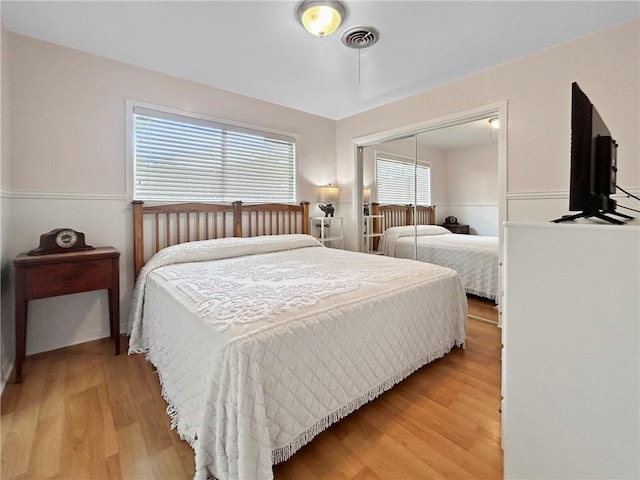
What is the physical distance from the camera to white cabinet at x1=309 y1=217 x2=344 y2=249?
3.75 metres

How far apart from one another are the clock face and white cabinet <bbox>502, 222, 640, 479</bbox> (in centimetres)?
264

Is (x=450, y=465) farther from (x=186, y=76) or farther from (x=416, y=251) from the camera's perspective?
(x=186, y=76)

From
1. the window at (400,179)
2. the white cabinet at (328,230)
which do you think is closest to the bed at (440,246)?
the window at (400,179)

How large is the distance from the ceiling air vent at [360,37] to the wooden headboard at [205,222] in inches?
69.3

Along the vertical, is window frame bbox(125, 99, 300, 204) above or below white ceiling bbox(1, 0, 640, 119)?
below

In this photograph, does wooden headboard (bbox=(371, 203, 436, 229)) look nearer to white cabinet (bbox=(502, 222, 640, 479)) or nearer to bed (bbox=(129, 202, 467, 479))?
bed (bbox=(129, 202, 467, 479))

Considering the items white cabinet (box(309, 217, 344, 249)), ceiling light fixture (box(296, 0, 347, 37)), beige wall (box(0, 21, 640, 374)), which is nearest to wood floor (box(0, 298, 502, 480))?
beige wall (box(0, 21, 640, 374))

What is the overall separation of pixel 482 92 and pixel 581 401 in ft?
8.76

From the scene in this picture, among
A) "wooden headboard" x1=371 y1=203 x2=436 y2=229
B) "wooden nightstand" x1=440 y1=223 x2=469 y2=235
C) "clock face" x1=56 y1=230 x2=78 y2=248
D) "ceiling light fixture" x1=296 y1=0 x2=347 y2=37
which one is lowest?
"clock face" x1=56 y1=230 x2=78 y2=248

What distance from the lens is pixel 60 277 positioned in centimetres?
190

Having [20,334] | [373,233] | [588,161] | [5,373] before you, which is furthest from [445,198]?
[5,373]

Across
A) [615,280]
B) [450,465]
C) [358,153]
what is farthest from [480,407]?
[358,153]

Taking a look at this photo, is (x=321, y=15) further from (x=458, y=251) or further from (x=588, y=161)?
(x=458, y=251)

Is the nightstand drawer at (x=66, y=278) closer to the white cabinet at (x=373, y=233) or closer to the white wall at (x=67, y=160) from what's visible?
the white wall at (x=67, y=160)
